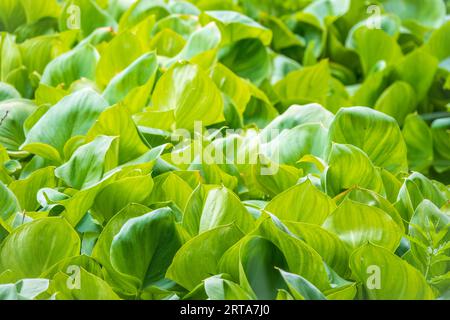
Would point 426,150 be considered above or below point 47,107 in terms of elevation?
below

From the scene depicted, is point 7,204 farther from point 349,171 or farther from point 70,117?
point 349,171

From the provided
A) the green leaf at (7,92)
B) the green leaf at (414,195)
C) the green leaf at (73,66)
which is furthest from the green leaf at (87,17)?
the green leaf at (414,195)

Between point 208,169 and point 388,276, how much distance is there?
1.65 feet

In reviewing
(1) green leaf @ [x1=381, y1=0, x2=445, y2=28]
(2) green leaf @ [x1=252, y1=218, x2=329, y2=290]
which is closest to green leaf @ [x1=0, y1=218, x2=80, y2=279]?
(2) green leaf @ [x1=252, y1=218, x2=329, y2=290]

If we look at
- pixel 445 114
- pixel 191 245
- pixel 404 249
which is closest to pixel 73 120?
pixel 191 245

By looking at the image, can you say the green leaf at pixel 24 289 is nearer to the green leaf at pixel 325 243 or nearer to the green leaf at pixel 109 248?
the green leaf at pixel 109 248

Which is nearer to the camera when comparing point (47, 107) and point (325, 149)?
point (325, 149)

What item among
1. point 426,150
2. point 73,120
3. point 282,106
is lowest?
point 426,150

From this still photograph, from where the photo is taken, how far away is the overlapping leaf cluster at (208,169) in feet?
4.49

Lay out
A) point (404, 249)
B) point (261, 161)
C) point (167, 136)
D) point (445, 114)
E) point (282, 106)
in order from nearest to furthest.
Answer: point (404, 249), point (261, 161), point (167, 136), point (282, 106), point (445, 114)
